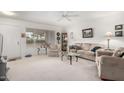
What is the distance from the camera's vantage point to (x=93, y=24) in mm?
5789

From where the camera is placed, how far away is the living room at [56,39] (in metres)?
4.00

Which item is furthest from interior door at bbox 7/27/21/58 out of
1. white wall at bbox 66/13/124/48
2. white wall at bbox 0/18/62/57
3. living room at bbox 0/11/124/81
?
white wall at bbox 66/13/124/48

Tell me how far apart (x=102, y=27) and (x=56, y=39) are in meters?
3.86

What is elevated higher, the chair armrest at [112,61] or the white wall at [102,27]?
the white wall at [102,27]

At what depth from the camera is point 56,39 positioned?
8172 mm

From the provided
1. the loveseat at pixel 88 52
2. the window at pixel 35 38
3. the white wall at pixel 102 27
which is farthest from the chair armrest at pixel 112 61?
the window at pixel 35 38

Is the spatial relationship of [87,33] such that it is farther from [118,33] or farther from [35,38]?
[35,38]

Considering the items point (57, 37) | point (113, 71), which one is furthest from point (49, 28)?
point (113, 71)

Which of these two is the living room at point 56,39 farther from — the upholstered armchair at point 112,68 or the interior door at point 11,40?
the upholstered armchair at point 112,68

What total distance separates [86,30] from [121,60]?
403cm

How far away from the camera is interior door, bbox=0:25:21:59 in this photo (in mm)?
5148

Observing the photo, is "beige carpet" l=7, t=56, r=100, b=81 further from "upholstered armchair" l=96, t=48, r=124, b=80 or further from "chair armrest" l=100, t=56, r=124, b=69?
"chair armrest" l=100, t=56, r=124, b=69

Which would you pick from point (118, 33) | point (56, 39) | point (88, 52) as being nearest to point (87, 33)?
point (88, 52)
